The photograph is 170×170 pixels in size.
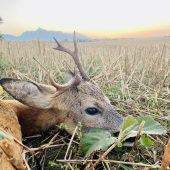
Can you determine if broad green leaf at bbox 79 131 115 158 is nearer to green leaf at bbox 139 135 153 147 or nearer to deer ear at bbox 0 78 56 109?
green leaf at bbox 139 135 153 147

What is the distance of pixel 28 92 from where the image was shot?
2338mm

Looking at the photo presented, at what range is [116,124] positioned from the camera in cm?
232

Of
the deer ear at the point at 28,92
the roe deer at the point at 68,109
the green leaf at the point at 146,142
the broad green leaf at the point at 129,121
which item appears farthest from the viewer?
the roe deer at the point at 68,109

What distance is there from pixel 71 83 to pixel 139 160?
134 cm

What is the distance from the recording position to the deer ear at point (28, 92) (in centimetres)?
214

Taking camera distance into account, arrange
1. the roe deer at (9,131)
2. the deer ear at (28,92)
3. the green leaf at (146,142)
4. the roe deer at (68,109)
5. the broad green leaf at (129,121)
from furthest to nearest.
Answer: the roe deer at (68,109) → the deer ear at (28,92) → the green leaf at (146,142) → the broad green leaf at (129,121) → the roe deer at (9,131)

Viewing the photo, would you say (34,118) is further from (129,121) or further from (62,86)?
(129,121)

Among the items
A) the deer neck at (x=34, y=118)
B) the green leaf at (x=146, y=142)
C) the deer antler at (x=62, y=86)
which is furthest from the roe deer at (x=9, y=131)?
the green leaf at (x=146, y=142)

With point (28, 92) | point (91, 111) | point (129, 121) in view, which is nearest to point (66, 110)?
point (91, 111)

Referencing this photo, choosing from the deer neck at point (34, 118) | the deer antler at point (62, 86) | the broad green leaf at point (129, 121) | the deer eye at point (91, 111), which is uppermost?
the deer antler at point (62, 86)

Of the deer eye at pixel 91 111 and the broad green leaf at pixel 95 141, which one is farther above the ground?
the deer eye at pixel 91 111

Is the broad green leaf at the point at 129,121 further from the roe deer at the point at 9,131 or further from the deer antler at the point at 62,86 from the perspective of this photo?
the deer antler at the point at 62,86

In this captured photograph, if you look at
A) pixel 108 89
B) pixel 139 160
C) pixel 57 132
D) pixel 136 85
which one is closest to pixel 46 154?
pixel 57 132

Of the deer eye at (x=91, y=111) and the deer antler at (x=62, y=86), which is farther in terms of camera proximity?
the deer eye at (x=91, y=111)
